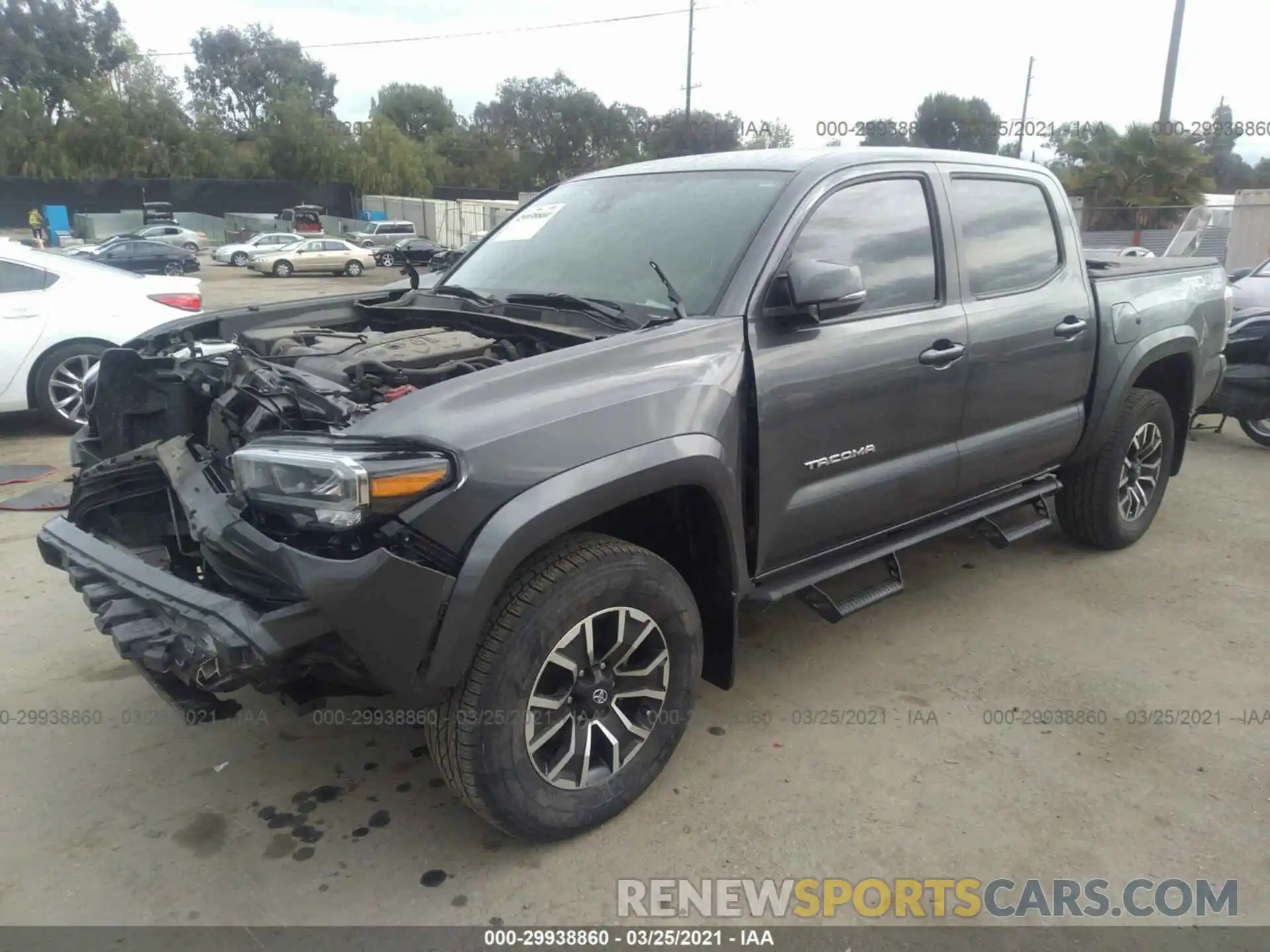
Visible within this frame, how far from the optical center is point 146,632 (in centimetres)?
247

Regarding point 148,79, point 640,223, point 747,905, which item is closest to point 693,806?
Answer: point 747,905

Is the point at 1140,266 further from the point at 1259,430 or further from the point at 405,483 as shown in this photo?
the point at 405,483

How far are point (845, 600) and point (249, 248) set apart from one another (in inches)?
1372

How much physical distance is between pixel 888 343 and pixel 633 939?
6.85 ft

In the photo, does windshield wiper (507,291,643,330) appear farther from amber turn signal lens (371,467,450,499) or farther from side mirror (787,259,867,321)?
amber turn signal lens (371,467,450,499)

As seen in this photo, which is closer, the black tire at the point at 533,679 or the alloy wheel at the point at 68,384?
the black tire at the point at 533,679

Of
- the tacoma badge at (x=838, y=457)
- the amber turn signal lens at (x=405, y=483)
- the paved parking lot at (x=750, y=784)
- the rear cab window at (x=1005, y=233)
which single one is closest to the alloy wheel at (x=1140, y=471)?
the paved parking lot at (x=750, y=784)

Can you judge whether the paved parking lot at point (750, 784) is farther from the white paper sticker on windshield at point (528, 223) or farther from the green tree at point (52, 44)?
the green tree at point (52, 44)

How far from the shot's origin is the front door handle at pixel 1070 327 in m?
4.10

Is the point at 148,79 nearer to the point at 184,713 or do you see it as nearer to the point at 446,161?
the point at 446,161

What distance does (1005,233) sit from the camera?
404cm

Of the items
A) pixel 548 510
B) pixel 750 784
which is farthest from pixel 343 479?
pixel 750 784

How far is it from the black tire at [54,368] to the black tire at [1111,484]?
6557mm

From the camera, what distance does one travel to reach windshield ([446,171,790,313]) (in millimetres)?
3213
